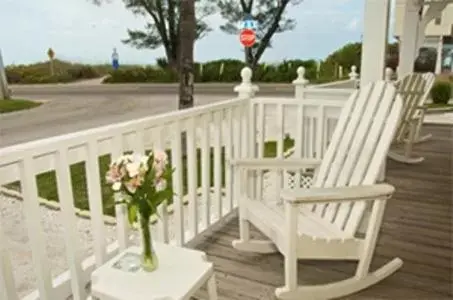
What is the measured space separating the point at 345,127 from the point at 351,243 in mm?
831

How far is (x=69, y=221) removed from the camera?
173 cm

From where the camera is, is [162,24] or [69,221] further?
[162,24]

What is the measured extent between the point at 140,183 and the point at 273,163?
4.19ft

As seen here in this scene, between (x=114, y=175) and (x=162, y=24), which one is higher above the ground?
(x=162, y=24)

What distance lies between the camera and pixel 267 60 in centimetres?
1733

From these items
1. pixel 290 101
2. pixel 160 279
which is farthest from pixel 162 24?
pixel 160 279

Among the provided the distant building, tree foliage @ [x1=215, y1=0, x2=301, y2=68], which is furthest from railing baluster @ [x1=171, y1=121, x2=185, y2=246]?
tree foliage @ [x1=215, y1=0, x2=301, y2=68]

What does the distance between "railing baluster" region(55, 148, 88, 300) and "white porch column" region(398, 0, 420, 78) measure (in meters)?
6.24

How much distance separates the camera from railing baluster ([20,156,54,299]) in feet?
5.02

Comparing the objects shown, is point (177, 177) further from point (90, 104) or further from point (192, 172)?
point (90, 104)

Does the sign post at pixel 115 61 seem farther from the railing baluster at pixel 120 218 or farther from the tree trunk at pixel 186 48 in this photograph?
the railing baluster at pixel 120 218

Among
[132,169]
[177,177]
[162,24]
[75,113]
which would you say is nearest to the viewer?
[132,169]

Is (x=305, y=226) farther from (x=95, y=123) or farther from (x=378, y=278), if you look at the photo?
(x=95, y=123)

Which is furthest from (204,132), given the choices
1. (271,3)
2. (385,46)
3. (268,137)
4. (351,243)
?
(271,3)
